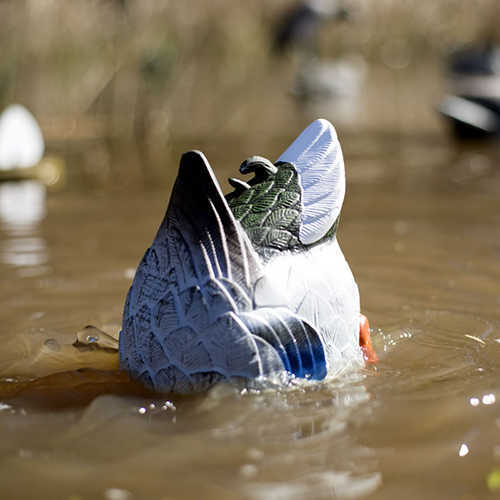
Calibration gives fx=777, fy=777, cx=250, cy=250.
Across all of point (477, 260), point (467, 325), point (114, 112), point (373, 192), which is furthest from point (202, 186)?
point (114, 112)

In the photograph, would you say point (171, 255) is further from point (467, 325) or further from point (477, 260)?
point (477, 260)

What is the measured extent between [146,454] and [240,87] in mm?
12642

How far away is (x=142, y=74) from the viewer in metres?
10.2

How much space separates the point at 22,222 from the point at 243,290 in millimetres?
3841

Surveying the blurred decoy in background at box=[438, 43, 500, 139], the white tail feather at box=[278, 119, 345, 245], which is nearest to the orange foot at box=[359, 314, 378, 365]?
the white tail feather at box=[278, 119, 345, 245]

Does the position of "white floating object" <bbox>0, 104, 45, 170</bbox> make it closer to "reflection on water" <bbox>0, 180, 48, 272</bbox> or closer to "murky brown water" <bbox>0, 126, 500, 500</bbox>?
"reflection on water" <bbox>0, 180, 48, 272</bbox>

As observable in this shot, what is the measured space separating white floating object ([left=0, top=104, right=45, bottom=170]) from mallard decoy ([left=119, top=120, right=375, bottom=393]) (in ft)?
16.9

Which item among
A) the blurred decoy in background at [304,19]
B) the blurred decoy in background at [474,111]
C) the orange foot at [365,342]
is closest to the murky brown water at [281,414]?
the orange foot at [365,342]

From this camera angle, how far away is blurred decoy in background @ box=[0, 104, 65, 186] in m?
7.34

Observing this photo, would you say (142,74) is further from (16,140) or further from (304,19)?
(304,19)

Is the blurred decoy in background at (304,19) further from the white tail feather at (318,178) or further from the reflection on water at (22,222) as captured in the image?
the white tail feather at (318,178)

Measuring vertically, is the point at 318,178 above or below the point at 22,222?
above

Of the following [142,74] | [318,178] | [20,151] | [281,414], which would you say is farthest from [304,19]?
[281,414]

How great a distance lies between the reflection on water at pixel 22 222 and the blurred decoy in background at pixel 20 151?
0.31ft
